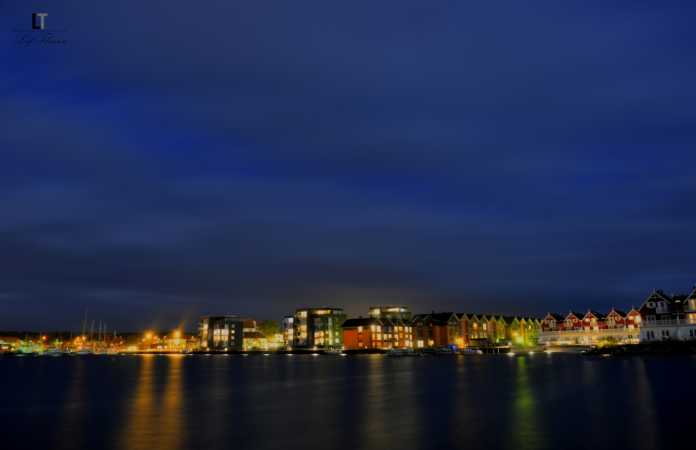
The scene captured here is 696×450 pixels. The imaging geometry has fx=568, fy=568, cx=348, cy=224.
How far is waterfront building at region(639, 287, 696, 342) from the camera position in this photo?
11300 cm

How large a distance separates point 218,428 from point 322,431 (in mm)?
6051

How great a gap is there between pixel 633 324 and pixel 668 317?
50006 mm

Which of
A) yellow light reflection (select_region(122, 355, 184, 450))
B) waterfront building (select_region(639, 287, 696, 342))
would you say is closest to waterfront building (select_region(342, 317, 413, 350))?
waterfront building (select_region(639, 287, 696, 342))

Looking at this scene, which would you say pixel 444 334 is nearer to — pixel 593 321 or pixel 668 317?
pixel 593 321

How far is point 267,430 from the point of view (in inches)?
1189

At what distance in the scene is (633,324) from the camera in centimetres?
16350

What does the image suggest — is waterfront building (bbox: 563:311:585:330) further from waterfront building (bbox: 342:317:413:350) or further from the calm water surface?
the calm water surface

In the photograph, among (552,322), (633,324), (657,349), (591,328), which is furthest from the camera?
(552,322)

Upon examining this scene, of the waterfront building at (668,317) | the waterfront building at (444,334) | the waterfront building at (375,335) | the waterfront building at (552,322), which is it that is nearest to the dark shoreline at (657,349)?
the waterfront building at (668,317)

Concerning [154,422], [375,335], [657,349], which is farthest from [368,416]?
[375,335]

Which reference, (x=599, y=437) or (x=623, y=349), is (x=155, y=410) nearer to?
(x=599, y=437)

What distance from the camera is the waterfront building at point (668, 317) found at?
113 meters

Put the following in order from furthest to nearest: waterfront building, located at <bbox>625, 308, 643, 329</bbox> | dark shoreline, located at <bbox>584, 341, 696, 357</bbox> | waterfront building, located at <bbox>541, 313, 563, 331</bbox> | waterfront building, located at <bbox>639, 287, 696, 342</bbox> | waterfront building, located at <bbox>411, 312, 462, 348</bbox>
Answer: waterfront building, located at <bbox>411, 312, 462, 348</bbox>
waterfront building, located at <bbox>541, 313, 563, 331</bbox>
waterfront building, located at <bbox>625, 308, 643, 329</bbox>
waterfront building, located at <bbox>639, 287, 696, 342</bbox>
dark shoreline, located at <bbox>584, 341, 696, 357</bbox>

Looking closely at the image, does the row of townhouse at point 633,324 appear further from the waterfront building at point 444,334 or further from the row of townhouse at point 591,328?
the waterfront building at point 444,334
